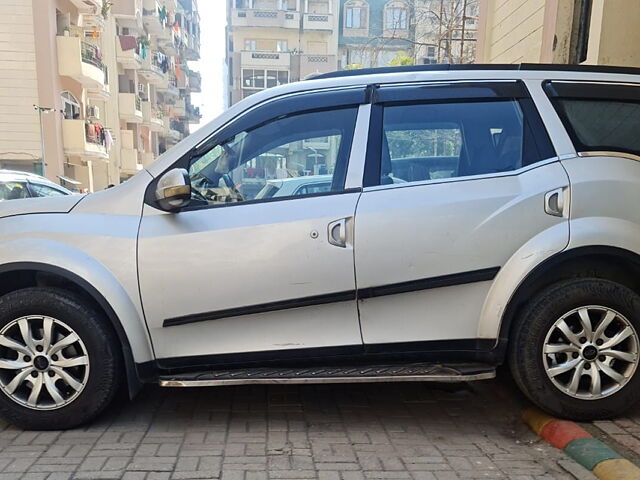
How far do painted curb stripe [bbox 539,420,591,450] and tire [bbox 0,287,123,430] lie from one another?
2.55m

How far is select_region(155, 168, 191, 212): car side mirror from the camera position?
2869 millimetres

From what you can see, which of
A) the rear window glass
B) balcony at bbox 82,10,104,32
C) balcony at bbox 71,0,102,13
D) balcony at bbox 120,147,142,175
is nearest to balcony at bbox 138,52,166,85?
balcony at bbox 120,147,142,175

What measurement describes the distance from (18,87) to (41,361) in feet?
71.5

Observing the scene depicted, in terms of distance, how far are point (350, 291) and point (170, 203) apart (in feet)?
3.72

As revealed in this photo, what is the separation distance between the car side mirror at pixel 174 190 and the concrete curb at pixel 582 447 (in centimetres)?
250

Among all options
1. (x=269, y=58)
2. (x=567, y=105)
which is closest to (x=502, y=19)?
(x=567, y=105)

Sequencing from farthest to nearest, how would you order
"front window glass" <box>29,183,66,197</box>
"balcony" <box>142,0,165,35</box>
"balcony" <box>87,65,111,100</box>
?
"balcony" <box>142,0,165,35</box> → "balcony" <box>87,65,111,100</box> → "front window glass" <box>29,183,66,197</box>

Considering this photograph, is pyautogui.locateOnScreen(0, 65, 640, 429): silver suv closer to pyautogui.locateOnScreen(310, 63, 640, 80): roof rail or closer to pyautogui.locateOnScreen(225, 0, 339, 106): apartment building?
pyautogui.locateOnScreen(310, 63, 640, 80): roof rail

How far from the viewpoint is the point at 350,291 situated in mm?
2949

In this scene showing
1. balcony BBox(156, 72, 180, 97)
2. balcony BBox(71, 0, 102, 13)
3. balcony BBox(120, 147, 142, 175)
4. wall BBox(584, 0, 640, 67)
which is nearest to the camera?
wall BBox(584, 0, 640, 67)

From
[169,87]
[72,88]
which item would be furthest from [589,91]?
[169,87]

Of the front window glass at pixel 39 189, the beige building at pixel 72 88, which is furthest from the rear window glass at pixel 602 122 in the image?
the beige building at pixel 72 88

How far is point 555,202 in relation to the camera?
2.98 metres

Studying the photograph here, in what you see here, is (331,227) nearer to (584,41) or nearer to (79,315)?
(79,315)
